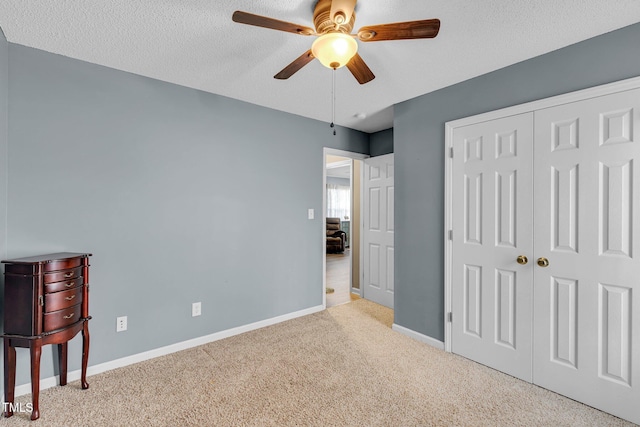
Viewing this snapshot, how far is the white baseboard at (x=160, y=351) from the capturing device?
2.16 meters

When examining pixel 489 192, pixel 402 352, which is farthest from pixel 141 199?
pixel 489 192

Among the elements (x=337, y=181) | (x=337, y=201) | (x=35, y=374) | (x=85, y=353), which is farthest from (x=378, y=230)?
(x=337, y=181)

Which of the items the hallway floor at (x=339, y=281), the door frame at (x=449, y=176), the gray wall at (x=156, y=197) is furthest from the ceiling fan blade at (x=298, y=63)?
the hallway floor at (x=339, y=281)

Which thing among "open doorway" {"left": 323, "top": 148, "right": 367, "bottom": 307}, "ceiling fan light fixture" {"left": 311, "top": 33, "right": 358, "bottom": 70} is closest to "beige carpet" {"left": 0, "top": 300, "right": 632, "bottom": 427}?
"open doorway" {"left": 323, "top": 148, "right": 367, "bottom": 307}

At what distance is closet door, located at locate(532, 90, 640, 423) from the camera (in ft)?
6.08

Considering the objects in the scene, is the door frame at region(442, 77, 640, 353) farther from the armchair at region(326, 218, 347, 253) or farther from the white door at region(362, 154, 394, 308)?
the armchair at region(326, 218, 347, 253)

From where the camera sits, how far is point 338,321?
3.47 m

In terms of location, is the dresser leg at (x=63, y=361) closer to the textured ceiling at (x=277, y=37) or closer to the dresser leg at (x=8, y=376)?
the dresser leg at (x=8, y=376)

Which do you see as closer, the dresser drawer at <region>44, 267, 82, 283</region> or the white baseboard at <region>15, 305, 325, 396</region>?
the dresser drawer at <region>44, 267, 82, 283</region>

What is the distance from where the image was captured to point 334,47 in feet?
5.16

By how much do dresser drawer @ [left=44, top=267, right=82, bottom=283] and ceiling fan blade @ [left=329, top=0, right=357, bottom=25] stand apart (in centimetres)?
217

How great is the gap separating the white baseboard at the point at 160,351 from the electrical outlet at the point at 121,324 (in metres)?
0.24

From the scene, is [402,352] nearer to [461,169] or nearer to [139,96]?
[461,169]

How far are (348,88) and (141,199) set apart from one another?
2032mm
